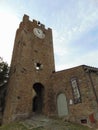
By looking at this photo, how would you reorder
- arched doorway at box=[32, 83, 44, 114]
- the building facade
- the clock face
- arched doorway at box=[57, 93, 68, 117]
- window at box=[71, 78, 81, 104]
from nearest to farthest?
the building facade → window at box=[71, 78, 81, 104] → arched doorway at box=[57, 93, 68, 117] → arched doorway at box=[32, 83, 44, 114] → the clock face

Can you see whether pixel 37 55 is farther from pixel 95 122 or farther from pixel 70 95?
pixel 95 122

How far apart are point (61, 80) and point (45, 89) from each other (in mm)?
2322

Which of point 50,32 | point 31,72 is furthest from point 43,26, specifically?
point 31,72

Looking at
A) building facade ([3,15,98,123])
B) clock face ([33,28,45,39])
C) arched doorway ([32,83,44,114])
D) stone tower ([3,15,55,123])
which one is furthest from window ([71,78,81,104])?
clock face ([33,28,45,39])

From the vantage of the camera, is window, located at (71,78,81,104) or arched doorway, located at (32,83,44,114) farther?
arched doorway, located at (32,83,44,114)

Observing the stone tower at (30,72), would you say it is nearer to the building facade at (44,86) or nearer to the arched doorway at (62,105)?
the building facade at (44,86)

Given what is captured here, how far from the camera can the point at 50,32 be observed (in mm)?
23266

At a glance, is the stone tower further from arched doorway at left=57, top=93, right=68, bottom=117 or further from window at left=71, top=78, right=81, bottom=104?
window at left=71, top=78, right=81, bottom=104

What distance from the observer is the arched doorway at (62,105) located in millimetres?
15042

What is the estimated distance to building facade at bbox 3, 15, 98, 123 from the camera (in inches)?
548

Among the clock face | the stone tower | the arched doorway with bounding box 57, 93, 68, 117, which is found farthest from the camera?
the clock face

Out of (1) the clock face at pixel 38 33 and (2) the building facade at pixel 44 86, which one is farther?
(1) the clock face at pixel 38 33

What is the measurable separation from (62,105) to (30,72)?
5157 millimetres

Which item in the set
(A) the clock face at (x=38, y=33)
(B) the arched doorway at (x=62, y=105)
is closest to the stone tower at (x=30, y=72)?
(A) the clock face at (x=38, y=33)
